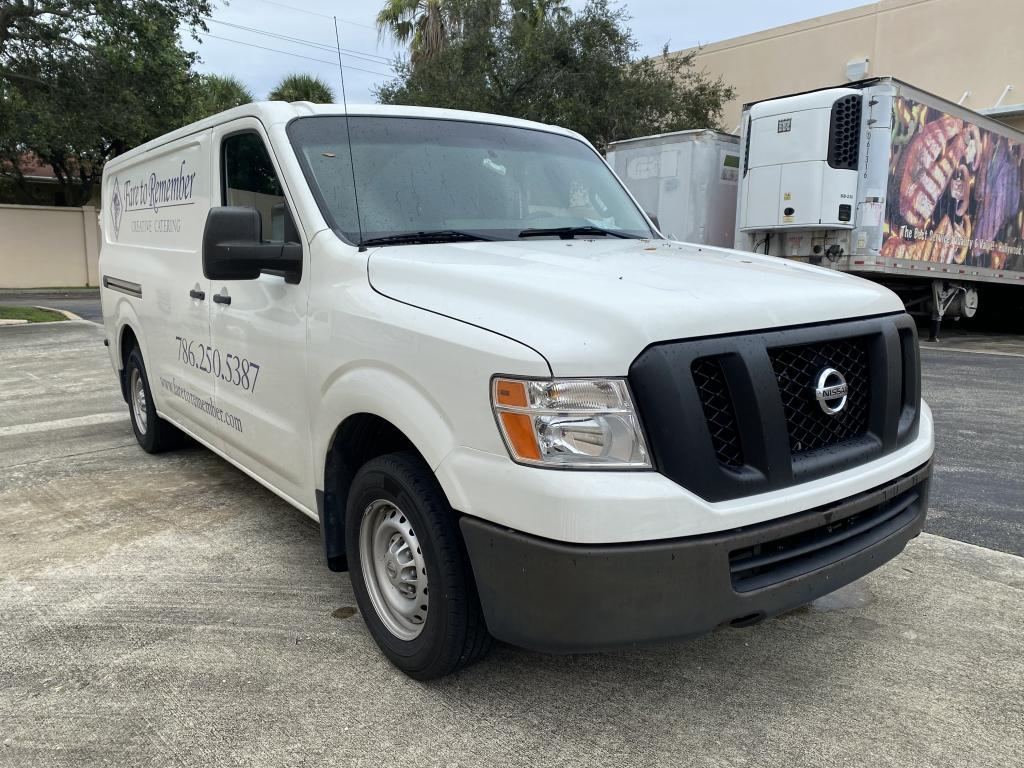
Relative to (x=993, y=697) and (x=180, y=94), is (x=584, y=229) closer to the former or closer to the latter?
(x=993, y=697)

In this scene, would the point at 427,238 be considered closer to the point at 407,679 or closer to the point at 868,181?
the point at 407,679

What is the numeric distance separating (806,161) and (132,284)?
361 inches

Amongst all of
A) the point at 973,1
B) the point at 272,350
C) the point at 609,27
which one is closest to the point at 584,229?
the point at 272,350

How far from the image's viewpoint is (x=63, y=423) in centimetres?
672

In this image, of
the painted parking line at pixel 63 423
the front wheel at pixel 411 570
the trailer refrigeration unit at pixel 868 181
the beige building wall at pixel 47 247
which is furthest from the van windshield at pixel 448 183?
the beige building wall at pixel 47 247

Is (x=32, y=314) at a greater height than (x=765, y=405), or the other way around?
(x=765, y=405)

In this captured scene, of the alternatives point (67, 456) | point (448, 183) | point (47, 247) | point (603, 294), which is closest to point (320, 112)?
point (448, 183)

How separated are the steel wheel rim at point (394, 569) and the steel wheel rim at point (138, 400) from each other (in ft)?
11.2

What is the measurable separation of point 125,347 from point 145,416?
60cm

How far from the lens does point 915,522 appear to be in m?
2.83

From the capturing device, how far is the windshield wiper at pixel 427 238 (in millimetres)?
3098

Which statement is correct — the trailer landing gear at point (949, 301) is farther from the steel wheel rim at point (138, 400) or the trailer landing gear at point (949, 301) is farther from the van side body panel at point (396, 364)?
the van side body panel at point (396, 364)

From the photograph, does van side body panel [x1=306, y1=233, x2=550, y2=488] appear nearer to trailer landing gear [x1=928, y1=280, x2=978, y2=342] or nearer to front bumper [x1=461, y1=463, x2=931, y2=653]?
front bumper [x1=461, y1=463, x2=931, y2=653]

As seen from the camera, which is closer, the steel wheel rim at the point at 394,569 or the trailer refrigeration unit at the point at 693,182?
the steel wheel rim at the point at 394,569
